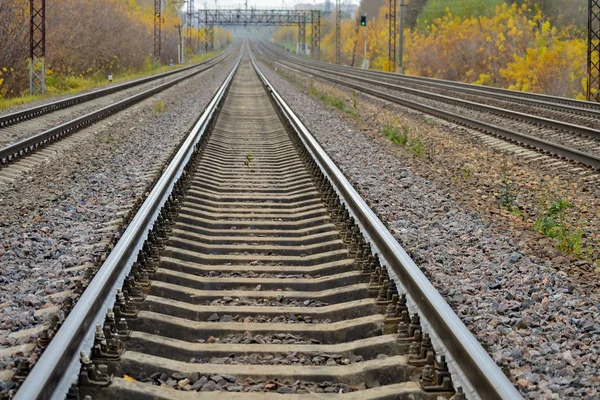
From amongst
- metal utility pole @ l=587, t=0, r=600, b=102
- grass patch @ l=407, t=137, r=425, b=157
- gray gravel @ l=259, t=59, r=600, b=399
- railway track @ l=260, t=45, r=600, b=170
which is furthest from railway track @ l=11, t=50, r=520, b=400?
metal utility pole @ l=587, t=0, r=600, b=102

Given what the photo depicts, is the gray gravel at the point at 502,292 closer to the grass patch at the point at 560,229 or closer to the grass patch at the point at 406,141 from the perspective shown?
the grass patch at the point at 560,229

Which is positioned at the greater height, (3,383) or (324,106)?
(324,106)

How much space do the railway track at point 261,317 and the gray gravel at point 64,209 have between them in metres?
0.42

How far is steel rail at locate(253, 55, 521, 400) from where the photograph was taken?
3.21m

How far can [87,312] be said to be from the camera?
391 centimetres

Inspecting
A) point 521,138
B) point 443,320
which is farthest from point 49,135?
point 443,320

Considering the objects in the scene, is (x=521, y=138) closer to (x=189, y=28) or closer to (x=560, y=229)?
(x=560, y=229)

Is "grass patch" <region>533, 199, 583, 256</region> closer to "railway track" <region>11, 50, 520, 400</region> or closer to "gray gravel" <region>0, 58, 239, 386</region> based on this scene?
"railway track" <region>11, 50, 520, 400</region>

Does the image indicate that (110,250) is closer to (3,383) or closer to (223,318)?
(223,318)

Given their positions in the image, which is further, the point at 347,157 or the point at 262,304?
the point at 347,157

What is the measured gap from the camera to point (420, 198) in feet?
27.6

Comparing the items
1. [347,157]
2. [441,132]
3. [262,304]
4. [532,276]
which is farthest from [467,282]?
[441,132]

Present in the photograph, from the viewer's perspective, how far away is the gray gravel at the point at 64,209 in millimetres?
4867

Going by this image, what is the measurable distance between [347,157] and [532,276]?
19.6ft
